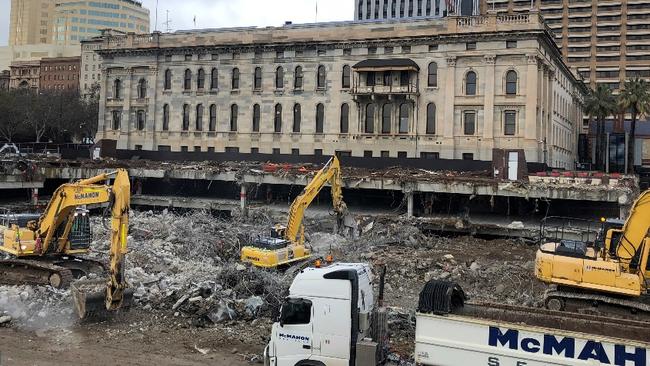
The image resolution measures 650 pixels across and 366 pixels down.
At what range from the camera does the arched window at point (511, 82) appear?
49.0 m

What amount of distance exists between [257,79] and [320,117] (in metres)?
7.81

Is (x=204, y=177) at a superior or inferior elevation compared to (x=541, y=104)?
inferior

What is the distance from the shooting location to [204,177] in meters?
44.9

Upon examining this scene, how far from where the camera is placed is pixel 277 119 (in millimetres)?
57531

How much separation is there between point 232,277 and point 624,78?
111 meters

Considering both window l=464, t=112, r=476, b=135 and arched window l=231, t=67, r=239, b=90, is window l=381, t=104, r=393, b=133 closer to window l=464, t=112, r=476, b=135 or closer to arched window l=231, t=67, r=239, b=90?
window l=464, t=112, r=476, b=135

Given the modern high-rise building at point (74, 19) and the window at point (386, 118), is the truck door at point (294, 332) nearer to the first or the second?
the window at point (386, 118)

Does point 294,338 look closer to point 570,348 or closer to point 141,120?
point 570,348

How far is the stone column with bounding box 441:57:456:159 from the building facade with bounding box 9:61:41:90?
400 feet

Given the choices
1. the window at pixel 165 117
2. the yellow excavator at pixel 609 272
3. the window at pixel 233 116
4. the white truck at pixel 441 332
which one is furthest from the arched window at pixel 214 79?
the white truck at pixel 441 332

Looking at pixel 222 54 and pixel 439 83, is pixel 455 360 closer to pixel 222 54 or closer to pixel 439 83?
pixel 439 83

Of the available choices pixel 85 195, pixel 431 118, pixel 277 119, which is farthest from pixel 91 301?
pixel 277 119

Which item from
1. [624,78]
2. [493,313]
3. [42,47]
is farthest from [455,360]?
[42,47]

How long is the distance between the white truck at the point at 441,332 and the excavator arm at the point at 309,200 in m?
10.4
